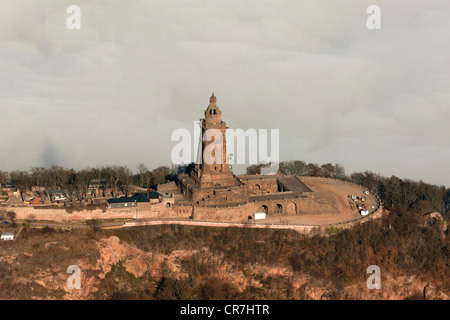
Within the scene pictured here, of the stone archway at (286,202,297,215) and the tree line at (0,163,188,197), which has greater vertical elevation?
the tree line at (0,163,188,197)

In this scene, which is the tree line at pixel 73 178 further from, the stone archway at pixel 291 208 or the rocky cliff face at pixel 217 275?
the stone archway at pixel 291 208

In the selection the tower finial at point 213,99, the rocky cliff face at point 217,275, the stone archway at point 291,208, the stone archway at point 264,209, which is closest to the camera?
the rocky cliff face at point 217,275

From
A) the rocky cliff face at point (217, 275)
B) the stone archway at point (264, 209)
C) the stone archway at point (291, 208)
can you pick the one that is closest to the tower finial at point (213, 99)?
the stone archway at point (264, 209)

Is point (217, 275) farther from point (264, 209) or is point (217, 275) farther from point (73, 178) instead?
point (73, 178)

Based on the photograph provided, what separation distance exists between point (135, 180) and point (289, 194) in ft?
112

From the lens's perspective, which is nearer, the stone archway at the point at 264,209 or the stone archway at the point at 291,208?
the stone archway at the point at 264,209

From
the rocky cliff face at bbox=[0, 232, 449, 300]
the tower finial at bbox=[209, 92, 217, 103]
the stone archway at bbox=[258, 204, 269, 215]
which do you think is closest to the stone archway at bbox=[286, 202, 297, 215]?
the stone archway at bbox=[258, 204, 269, 215]

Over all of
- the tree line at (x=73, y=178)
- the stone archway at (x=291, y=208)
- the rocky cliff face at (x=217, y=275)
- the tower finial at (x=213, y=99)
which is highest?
the tower finial at (x=213, y=99)

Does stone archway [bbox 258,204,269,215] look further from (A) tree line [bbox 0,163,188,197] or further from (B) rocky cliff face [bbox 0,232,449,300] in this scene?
(A) tree line [bbox 0,163,188,197]

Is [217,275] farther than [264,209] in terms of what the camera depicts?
No

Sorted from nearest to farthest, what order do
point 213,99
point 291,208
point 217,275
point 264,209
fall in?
point 217,275
point 264,209
point 291,208
point 213,99

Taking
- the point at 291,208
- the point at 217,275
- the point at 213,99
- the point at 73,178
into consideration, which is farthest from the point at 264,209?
the point at 73,178
